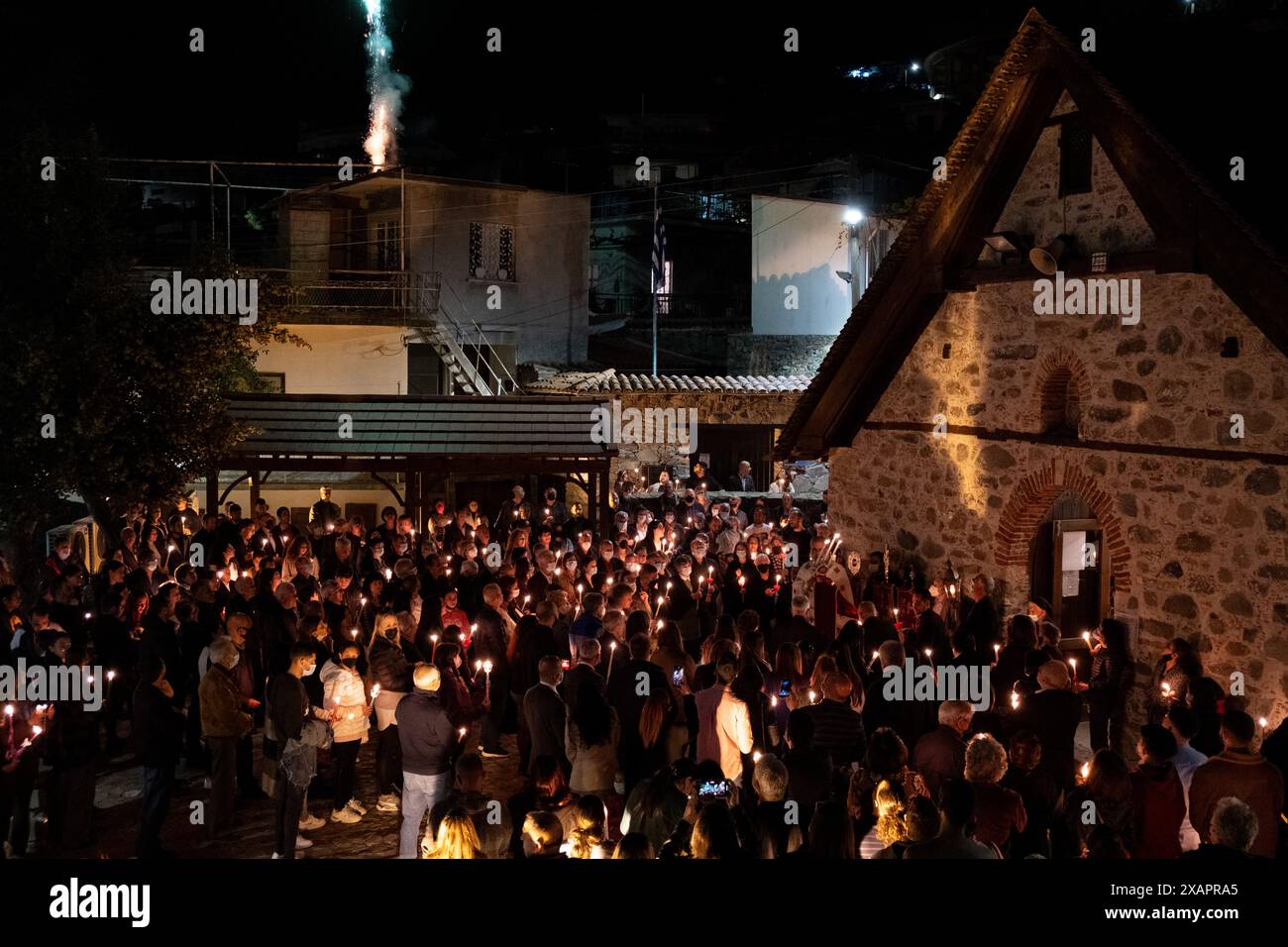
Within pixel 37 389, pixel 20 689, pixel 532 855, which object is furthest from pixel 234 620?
pixel 37 389

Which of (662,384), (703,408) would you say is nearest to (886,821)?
(662,384)

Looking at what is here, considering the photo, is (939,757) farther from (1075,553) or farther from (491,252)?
(491,252)

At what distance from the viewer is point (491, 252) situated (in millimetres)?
31547

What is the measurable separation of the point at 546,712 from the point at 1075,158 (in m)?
8.08

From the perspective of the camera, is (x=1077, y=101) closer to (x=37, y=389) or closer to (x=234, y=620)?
(x=234, y=620)

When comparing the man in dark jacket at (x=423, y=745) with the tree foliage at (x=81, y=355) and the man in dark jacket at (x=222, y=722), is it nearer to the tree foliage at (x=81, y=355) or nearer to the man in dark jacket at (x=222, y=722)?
the man in dark jacket at (x=222, y=722)

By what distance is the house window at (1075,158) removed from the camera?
11742mm

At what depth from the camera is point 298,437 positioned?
19234 mm

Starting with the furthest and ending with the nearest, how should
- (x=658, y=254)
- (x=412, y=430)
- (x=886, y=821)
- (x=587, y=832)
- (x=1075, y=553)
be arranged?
(x=658, y=254)
(x=412, y=430)
(x=1075, y=553)
(x=886, y=821)
(x=587, y=832)

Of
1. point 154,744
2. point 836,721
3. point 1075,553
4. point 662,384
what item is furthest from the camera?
point 662,384

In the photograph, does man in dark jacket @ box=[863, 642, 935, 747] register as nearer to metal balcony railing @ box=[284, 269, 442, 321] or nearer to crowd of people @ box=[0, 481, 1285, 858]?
crowd of people @ box=[0, 481, 1285, 858]

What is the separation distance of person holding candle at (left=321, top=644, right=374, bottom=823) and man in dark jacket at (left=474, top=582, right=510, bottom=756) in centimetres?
150

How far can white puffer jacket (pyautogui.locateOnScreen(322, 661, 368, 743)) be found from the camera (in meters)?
9.04
